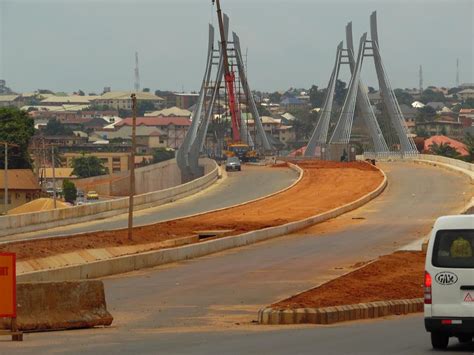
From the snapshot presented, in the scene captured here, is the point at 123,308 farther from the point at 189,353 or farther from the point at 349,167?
the point at 349,167

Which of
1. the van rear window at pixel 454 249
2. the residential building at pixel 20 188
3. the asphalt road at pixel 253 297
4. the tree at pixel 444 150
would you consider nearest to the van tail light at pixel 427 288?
the van rear window at pixel 454 249

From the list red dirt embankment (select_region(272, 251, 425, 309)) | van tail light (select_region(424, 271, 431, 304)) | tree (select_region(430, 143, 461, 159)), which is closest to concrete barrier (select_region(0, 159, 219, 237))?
red dirt embankment (select_region(272, 251, 425, 309))

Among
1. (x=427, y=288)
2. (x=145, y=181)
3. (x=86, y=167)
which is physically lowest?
(x=86, y=167)

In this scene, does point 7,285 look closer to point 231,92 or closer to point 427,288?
point 427,288

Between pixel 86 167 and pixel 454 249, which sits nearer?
pixel 454 249

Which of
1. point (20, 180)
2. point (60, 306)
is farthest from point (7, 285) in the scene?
point (20, 180)

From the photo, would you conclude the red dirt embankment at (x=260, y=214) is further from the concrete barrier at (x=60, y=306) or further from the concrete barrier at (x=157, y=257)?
the concrete barrier at (x=60, y=306)

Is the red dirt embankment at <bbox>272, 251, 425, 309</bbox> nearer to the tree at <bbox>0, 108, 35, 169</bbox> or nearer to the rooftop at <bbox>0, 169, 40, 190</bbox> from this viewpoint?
the rooftop at <bbox>0, 169, 40, 190</bbox>

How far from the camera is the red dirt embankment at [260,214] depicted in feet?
139

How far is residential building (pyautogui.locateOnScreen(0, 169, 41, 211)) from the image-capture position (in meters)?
108

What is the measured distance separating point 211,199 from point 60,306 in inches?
2013

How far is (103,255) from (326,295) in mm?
16512

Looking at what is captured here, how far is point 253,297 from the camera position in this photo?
97.6 ft

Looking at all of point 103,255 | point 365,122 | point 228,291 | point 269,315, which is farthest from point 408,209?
point 365,122
